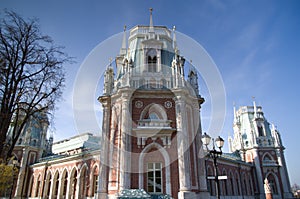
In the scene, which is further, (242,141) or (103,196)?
(242,141)

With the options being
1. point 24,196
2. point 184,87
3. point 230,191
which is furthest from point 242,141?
point 24,196

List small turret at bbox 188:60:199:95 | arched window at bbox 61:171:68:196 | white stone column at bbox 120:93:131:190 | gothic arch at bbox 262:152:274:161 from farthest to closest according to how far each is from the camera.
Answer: gothic arch at bbox 262:152:274:161, arched window at bbox 61:171:68:196, small turret at bbox 188:60:199:95, white stone column at bbox 120:93:131:190

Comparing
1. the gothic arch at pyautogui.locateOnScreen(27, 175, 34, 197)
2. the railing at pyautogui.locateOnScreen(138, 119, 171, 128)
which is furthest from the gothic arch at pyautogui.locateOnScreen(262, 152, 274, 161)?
the gothic arch at pyautogui.locateOnScreen(27, 175, 34, 197)

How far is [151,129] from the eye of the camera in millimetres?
18812

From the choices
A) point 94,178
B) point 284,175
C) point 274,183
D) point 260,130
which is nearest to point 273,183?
point 274,183

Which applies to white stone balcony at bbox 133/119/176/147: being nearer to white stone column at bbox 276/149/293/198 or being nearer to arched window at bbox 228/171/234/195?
arched window at bbox 228/171/234/195

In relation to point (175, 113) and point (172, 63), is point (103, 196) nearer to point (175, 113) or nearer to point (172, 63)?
point (175, 113)

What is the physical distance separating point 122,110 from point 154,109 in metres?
2.91

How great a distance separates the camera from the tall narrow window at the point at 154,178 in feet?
58.0

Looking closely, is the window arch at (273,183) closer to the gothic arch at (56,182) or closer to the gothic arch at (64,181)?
the gothic arch at (64,181)

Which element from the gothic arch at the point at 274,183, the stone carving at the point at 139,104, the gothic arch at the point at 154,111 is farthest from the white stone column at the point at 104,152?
the gothic arch at the point at 274,183

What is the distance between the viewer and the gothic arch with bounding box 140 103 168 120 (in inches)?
790

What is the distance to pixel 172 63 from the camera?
22.2 m

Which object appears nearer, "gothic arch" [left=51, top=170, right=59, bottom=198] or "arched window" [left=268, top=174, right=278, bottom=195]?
"gothic arch" [left=51, top=170, right=59, bottom=198]
